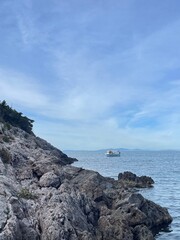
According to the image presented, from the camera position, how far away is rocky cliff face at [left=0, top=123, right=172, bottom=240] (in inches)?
1006

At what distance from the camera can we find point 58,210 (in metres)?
27.4

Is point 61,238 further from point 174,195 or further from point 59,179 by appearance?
point 174,195

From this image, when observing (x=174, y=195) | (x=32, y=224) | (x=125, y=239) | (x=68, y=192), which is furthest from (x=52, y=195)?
(x=174, y=195)

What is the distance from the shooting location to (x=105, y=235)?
30.2 m

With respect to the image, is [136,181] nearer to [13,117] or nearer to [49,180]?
[13,117]

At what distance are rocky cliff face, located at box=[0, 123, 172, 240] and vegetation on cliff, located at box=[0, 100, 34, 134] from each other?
49.1m

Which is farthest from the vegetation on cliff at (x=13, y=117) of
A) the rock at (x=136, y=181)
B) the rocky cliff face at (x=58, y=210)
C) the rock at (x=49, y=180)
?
the rock at (x=49, y=180)

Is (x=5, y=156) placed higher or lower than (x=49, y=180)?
higher

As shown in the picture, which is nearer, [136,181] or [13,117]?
[136,181]

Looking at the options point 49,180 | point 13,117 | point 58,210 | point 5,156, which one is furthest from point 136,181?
point 58,210

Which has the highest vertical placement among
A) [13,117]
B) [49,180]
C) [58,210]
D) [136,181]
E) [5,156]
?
[13,117]

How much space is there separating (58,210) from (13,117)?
73523 mm

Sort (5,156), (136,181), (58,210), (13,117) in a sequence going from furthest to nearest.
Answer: (13,117)
(136,181)
(5,156)
(58,210)

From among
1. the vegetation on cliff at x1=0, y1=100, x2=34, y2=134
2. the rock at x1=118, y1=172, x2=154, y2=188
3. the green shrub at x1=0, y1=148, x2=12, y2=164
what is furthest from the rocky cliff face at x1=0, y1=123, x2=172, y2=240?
the vegetation on cliff at x1=0, y1=100, x2=34, y2=134
